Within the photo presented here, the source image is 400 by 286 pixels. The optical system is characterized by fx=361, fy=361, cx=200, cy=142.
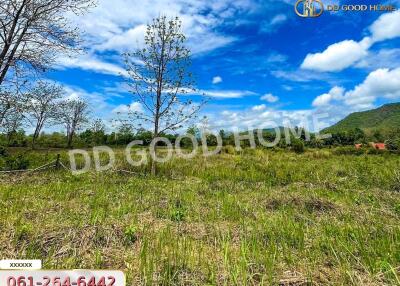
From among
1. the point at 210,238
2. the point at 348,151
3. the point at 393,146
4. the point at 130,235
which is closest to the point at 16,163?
the point at 130,235

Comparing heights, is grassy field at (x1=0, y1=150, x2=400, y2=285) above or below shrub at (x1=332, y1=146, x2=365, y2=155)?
below

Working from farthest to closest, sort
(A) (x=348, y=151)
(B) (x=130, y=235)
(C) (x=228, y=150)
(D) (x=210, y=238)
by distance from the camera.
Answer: (A) (x=348, y=151) < (C) (x=228, y=150) < (D) (x=210, y=238) < (B) (x=130, y=235)

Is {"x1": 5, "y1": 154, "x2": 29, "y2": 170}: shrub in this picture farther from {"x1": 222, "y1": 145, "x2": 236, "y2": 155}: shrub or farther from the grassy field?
{"x1": 222, "y1": 145, "x2": 236, "y2": 155}: shrub

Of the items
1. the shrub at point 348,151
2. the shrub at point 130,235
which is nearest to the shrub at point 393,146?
the shrub at point 348,151

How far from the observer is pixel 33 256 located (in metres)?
4.37

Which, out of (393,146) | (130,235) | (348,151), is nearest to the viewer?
(130,235)

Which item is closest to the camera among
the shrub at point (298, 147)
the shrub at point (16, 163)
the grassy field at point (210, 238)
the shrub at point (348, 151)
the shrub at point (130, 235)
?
the grassy field at point (210, 238)

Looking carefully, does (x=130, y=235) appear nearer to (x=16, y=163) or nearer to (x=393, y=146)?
(x=16, y=163)

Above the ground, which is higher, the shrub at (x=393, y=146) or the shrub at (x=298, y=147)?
the shrub at (x=298, y=147)

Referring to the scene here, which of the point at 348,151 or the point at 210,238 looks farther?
the point at 348,151

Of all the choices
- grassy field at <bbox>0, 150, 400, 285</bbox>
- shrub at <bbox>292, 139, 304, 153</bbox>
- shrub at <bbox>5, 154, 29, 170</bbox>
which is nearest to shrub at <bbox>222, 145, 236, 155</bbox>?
shrub at <bbox>292, 139, 304, 153</bbox>

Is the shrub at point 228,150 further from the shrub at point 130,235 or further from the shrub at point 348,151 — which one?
the shrub at point 130,235

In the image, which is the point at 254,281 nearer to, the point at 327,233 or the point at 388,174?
the point at 327,233

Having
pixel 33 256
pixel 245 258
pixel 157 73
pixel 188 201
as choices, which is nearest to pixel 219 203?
pixel 188 201
